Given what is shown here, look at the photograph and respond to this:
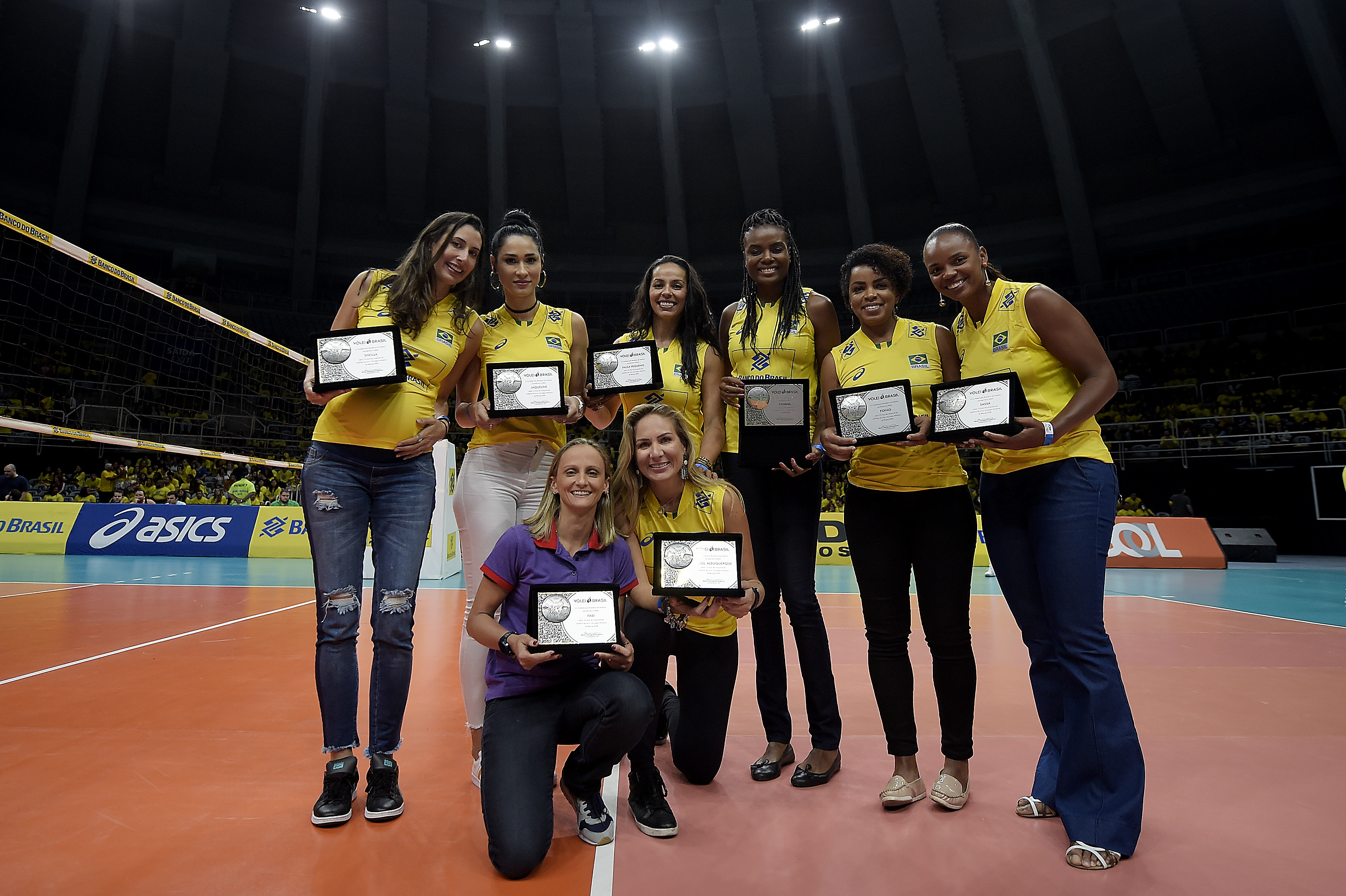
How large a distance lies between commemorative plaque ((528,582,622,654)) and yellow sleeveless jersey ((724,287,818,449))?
42.1 inches

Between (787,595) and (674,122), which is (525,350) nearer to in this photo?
(787,595)

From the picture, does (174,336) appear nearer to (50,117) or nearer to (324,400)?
(50,117)

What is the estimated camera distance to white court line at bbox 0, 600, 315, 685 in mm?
4031

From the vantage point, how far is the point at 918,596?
2547 mm

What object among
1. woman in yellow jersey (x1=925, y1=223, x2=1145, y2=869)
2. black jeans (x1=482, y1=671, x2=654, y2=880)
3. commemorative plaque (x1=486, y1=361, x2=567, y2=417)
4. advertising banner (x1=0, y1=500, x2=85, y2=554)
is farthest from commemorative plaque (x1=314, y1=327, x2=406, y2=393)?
advertising banner (x1=0, y1=500, x2=85, y2=554)

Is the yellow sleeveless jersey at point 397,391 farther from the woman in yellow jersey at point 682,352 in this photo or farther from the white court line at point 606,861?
the white court line at point 606,861

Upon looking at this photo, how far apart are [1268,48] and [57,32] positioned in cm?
2704

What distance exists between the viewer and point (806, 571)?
279cm

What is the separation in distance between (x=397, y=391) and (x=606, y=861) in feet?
5.71

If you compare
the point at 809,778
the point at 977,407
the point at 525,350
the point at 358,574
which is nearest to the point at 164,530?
the point at 358,574

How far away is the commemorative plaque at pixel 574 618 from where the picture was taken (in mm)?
2160

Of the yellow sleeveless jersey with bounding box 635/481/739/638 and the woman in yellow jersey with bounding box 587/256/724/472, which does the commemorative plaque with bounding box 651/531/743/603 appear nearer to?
the yellow sleeveless jersey with bounding box 635/481/739/638

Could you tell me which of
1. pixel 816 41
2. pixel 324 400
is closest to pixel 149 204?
pixel 816 41

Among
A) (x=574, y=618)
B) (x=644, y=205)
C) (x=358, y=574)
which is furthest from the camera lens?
(x=644, y=205)
